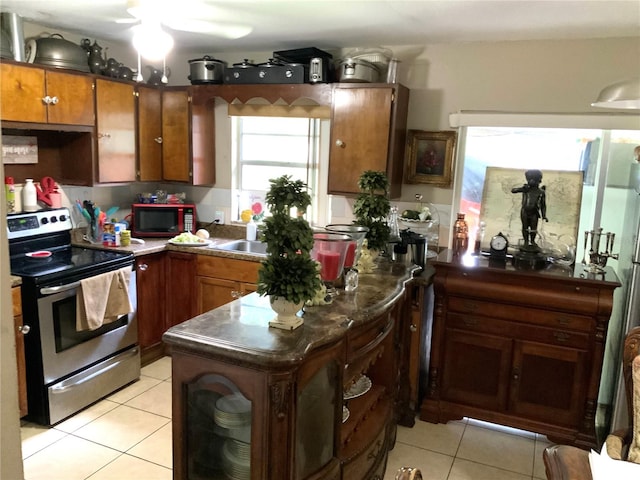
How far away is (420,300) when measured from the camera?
10.4 feet

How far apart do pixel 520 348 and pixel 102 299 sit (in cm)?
260

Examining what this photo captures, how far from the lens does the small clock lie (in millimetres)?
3254

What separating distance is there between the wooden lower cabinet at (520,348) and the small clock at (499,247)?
25 centimetres

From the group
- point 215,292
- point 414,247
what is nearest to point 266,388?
point 414,247

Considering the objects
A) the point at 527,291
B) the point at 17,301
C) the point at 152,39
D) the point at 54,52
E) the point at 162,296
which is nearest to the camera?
the point at 152,39

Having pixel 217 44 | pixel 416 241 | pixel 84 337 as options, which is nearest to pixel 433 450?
pixel 416 241

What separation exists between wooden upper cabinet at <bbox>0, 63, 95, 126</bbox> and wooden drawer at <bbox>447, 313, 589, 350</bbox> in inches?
112

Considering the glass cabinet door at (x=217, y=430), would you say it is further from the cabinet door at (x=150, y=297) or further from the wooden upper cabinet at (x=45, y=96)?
the wooden upper cabinet at (x=45, y=96)

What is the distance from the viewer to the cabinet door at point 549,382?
2.95 metres

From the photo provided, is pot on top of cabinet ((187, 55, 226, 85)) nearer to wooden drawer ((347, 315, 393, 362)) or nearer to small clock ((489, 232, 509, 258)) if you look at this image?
small clock ((489, 232, 509, 258))

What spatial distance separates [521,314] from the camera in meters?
3.02

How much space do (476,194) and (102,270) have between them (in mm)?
2607

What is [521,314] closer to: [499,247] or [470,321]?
A: [470,321]

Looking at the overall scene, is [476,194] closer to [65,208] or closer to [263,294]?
[263,294]
